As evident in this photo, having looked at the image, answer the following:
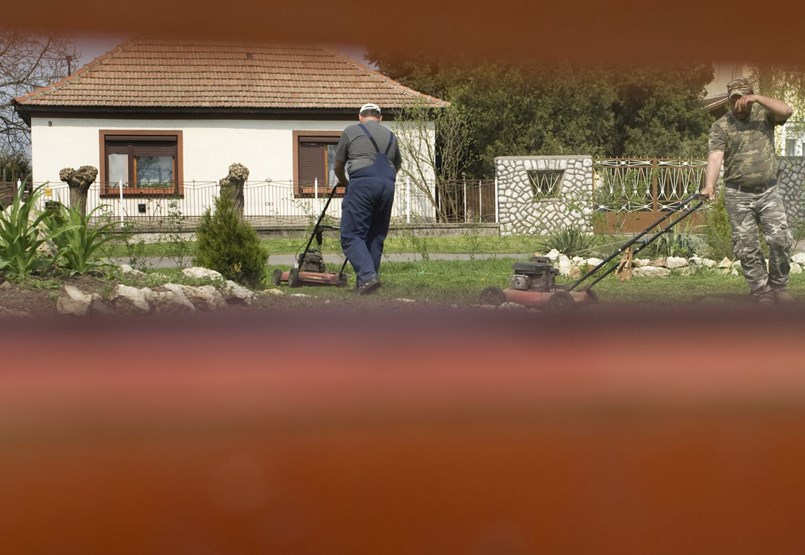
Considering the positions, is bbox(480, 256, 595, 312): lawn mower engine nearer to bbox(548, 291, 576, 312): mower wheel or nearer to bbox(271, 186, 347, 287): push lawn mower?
bbox(548, 291, 576, 312): mower wheel

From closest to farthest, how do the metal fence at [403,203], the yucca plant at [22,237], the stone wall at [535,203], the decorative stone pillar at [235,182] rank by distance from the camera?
1. the yucca plant at [22,237]
2. the decorative stone pillar at [235,182]
3. the metal fence at [403,203]
4. the stone wall at [535,203]

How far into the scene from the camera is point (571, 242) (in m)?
9.13

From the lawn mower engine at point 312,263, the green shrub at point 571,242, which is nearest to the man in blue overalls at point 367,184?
the lawn mower engine at point 312,263

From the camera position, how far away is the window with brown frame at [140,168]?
5.31 feet

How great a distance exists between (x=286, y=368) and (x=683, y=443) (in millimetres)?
301

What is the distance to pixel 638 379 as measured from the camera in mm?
659

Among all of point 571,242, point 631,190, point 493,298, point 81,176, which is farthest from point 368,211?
point 571,242

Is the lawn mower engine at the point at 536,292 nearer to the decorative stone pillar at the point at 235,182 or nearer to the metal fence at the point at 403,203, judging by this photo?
the decorative stone pillar at the point at 235,182

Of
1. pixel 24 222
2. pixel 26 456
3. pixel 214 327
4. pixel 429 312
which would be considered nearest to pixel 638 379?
pixel 429 312

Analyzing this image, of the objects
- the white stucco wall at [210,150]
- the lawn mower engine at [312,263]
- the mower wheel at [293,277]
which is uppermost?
the white stucco wall at [210,150]

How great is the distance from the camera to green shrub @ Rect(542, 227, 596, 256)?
8.95 meters

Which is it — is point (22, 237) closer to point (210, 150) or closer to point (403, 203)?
point (210, 150)

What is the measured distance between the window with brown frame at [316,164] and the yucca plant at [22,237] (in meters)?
1.66

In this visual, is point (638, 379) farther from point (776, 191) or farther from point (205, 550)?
point (776, 191)
